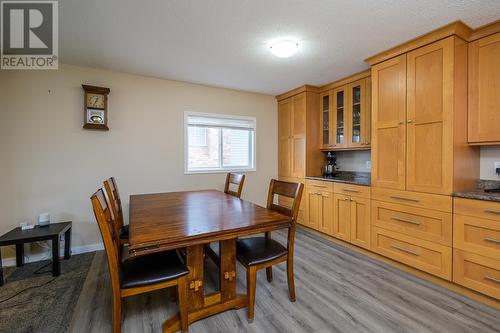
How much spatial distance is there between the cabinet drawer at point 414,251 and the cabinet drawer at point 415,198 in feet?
1.14

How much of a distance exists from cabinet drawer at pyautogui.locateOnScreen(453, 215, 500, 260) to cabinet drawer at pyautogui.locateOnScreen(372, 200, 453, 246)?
0.20 feet

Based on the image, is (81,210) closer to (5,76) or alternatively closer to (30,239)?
(30,239)

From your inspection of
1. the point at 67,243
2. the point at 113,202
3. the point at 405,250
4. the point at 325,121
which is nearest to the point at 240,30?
the point at 113,202

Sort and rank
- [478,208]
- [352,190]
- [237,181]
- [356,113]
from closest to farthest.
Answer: [478,208]
[237,181]
[352,190]
[356,113]

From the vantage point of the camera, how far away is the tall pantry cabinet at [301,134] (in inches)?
150

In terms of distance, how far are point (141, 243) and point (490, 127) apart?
2999 mm

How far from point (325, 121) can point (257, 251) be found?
9.03ft

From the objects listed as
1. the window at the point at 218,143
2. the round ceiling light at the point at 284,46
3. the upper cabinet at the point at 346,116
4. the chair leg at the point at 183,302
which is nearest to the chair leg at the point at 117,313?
the chair leg at the point at 183,302

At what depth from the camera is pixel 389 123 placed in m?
2.60

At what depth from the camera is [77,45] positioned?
2.41 m

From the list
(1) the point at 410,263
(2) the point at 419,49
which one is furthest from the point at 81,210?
(2) the point at 419,49

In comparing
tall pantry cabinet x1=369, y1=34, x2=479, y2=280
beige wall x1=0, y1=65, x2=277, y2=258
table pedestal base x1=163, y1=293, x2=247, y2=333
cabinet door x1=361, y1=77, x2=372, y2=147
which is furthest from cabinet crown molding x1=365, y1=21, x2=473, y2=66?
table pedestal base x1=163, y1=293, x2=247, y2=333

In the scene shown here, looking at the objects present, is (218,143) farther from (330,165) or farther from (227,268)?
(227,268)

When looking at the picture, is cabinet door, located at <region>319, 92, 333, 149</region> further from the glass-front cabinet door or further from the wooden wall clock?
the wooden wall clock
